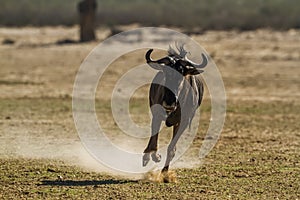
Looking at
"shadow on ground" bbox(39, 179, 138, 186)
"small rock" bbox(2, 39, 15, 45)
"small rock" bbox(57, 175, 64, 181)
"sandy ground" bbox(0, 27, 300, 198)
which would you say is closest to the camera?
"shadow on ground" bbox(39, 179, 138, 186)

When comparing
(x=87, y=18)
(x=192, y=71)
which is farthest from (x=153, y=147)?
(x=87, y=18)

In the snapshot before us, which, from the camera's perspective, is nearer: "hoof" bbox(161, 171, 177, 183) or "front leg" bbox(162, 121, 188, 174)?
"hoof" bbox(161, 171, 177, 183)

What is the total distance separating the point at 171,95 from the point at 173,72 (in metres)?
0.32

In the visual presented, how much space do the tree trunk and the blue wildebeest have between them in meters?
27.0

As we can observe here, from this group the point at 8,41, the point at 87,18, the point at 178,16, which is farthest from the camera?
the point at 178,16

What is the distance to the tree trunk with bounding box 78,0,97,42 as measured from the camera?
3841cm

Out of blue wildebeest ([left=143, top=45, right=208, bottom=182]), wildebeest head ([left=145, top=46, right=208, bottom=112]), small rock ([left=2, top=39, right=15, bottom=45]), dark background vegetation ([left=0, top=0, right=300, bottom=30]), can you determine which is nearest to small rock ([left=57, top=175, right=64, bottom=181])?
blue wildebeest ([left=143, top=45, right=208, bottom=182])

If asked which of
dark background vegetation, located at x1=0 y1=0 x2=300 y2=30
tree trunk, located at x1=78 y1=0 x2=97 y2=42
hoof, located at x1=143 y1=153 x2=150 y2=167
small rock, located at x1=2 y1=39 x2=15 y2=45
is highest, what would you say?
hoof, located at x1=143 y1=153 x2=150 y2=167

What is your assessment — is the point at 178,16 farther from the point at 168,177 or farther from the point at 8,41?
the point at 168,177

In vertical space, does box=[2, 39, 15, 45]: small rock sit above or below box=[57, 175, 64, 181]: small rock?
below

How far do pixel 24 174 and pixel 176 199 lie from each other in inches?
95.6

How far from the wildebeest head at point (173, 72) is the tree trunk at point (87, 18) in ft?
88.6

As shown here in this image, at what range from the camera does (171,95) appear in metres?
11.3

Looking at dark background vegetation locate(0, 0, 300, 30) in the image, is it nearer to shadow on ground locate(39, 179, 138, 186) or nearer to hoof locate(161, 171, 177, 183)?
hoof locate(161, 171, 177, 183)
